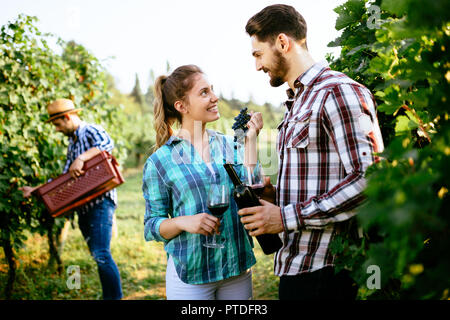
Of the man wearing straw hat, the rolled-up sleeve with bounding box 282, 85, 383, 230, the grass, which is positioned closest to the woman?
the rolled-up sleeve with bounding box 282, 85, 383, 230


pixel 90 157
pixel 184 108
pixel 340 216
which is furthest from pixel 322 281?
pixel 90 157

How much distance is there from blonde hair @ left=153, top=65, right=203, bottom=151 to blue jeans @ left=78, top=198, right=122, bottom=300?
1.93 metres

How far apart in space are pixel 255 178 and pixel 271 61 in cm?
66

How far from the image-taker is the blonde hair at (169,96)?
2342 millimetres

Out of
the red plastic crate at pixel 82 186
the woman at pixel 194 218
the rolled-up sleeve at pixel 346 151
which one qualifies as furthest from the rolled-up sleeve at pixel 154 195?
the red plastic crate at pixel 82 186

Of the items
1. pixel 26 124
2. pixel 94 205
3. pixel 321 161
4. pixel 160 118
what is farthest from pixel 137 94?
pixel 321 161

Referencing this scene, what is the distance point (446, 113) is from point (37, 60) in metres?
5.55

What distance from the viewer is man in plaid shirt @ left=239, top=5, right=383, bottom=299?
143cm

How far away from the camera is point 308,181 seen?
5.25 ft

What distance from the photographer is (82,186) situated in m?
3.82

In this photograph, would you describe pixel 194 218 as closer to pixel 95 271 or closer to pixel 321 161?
pixel 321 161

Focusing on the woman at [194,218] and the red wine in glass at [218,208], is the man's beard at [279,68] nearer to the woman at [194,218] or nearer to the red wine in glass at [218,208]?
the woman at [194,218]

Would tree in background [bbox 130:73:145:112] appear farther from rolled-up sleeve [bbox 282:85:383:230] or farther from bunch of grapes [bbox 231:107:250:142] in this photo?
rolled-up sleeve [bbox 282:85:383:230]

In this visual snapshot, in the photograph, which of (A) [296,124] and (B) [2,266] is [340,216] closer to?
(A) [296,124]
